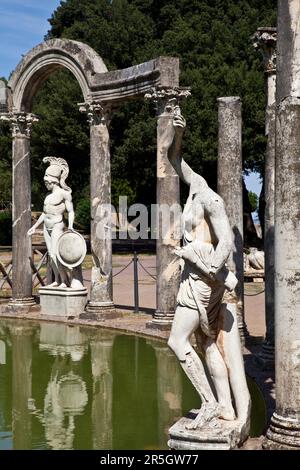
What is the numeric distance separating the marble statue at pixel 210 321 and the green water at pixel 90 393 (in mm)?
726

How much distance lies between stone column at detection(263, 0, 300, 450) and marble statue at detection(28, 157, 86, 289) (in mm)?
8187

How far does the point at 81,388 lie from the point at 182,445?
109 inches

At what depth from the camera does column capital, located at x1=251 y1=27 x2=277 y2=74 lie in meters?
8.66

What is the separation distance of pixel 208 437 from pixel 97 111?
898cm

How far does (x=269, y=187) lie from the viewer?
8.84 metres

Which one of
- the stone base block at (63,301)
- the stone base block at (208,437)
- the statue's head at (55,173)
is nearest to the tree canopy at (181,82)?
the statue's head at (55,173)

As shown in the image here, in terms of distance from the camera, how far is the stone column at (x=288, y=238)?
5109 mm

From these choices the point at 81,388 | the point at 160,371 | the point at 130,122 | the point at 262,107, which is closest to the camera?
the point at 81,388

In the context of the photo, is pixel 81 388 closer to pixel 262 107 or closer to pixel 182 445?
pixel 182 445

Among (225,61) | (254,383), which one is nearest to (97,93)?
(254,383)

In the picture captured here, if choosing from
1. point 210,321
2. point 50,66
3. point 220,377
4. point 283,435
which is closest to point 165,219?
point 50,66

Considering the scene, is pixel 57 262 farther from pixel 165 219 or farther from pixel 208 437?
pixel 208 437

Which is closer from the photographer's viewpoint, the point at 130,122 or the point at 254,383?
the point at 254,383

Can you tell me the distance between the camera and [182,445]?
17.5ft
